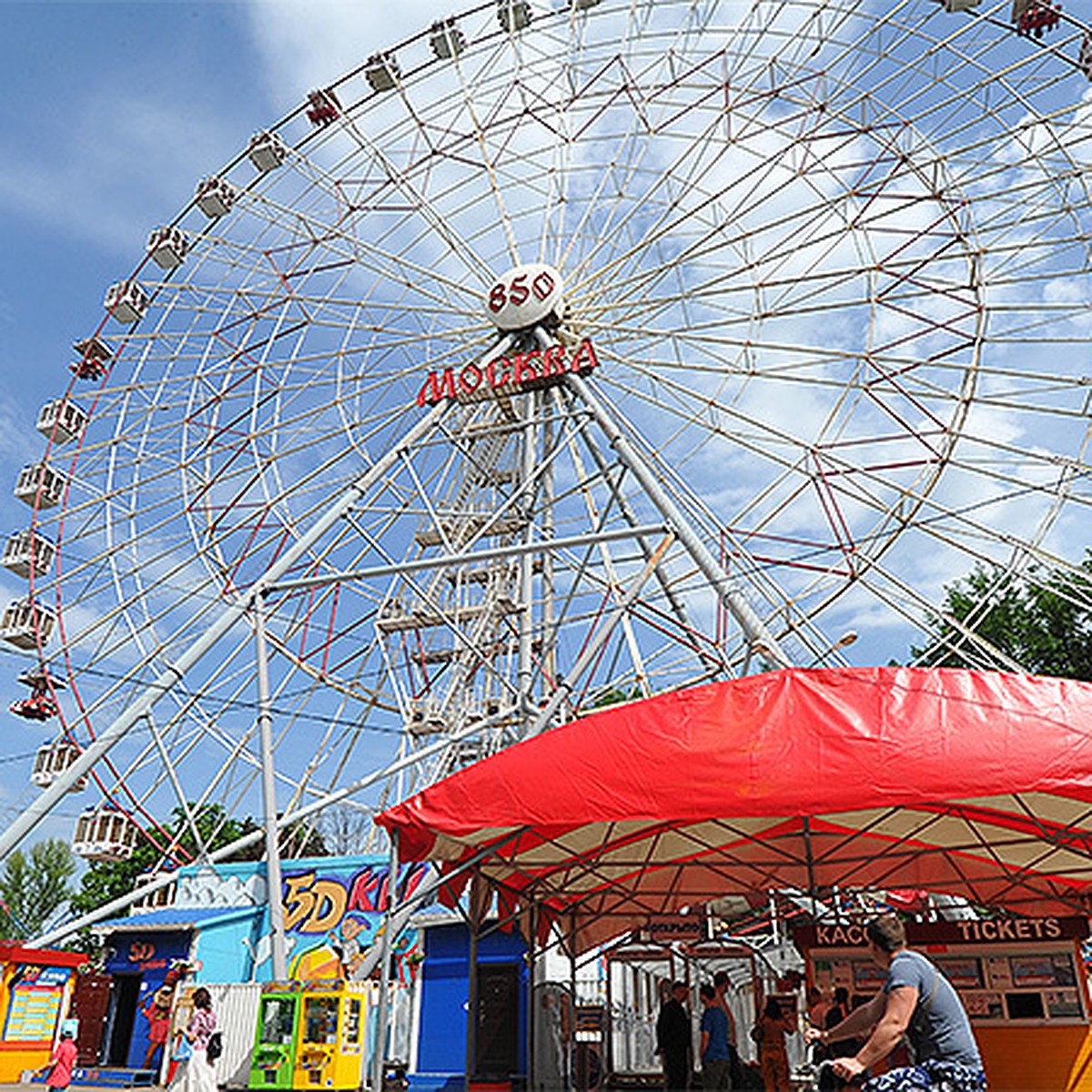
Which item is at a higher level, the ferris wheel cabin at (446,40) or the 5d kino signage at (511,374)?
the ferris wheel cabin at (446,40)

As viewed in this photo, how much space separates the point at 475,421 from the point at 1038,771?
15.5 meters

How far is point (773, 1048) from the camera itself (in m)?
12.0

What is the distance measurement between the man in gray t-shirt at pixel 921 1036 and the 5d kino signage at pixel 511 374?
15475 millimetres

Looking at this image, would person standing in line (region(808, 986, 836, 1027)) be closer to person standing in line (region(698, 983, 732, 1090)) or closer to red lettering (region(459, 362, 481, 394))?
person standing in line (region(698, 983, 732, 1090))

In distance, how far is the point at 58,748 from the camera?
18.6 metres

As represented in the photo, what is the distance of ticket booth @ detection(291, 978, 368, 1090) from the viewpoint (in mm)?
14102

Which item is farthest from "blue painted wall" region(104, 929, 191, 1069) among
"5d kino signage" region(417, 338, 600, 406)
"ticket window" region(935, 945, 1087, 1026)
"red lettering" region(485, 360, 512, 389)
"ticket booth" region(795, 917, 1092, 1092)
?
"ticket window" region(935, 945, 1087, 1026)

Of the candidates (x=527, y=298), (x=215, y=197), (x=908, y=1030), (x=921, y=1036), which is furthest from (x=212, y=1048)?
(x=215, y=197)

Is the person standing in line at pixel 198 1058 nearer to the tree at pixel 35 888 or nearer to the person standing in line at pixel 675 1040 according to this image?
the person standing in line at pixel 675 1040

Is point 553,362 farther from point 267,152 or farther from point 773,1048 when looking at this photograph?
point 773,1048

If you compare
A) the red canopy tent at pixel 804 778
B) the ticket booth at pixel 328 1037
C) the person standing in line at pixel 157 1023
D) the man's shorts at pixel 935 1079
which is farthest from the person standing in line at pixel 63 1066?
the man's shorts at pixel 935 1079

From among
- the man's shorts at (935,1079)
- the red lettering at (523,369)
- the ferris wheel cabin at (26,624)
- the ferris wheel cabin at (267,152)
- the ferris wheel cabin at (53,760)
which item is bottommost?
the man's shorts at (935,1079)

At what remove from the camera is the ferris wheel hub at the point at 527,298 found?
19.9 metres

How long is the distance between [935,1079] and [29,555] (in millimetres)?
20336
